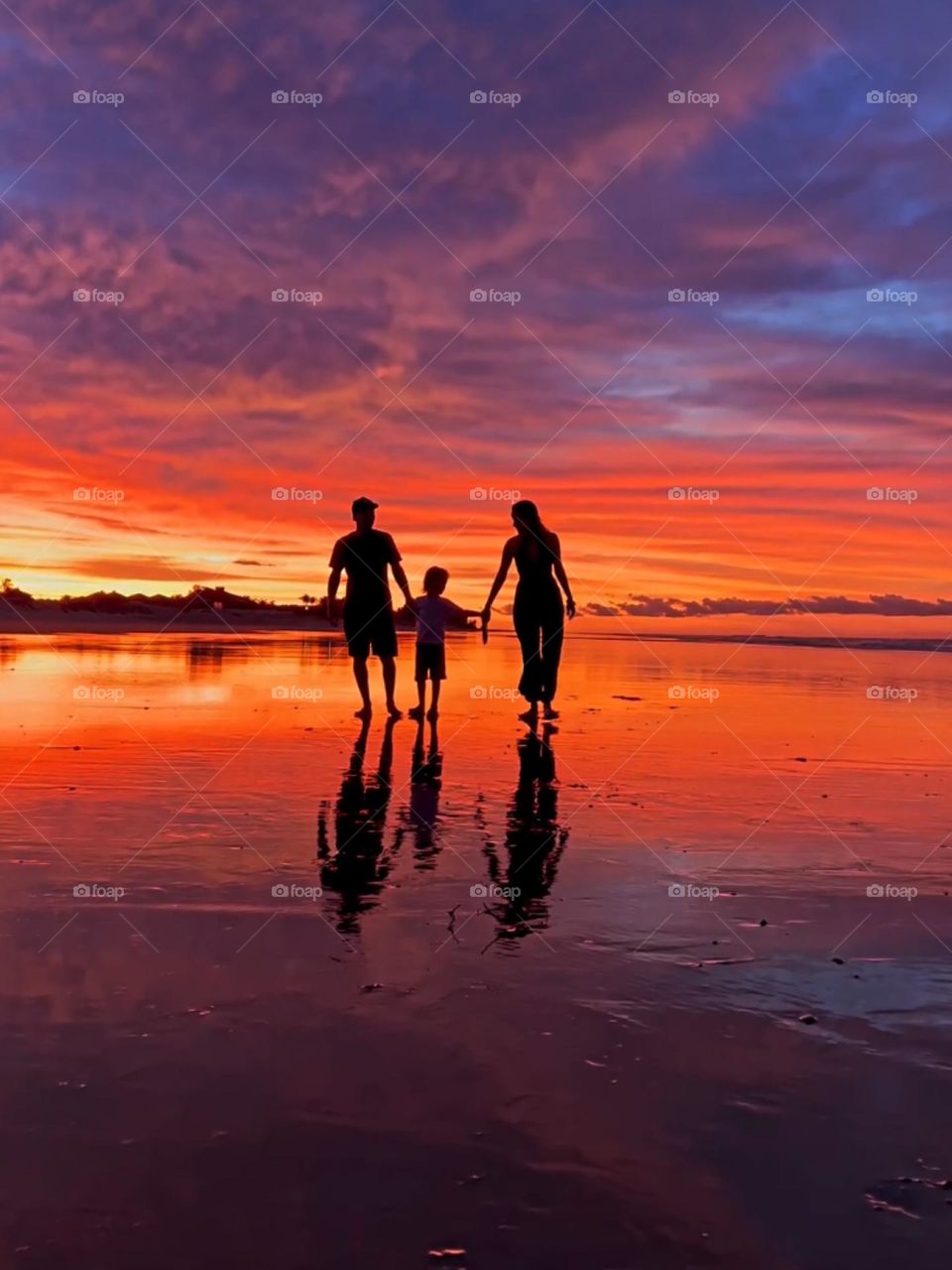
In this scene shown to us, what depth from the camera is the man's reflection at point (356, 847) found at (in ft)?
17.6

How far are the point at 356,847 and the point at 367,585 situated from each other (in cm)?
762

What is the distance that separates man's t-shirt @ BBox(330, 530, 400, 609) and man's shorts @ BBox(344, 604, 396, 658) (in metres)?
0.12

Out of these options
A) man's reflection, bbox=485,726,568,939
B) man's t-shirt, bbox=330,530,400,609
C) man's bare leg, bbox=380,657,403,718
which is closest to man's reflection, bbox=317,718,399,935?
man's reflection, bbox=485,726,568,939

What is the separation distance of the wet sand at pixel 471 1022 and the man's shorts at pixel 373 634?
465 cm

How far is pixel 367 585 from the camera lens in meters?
14.0

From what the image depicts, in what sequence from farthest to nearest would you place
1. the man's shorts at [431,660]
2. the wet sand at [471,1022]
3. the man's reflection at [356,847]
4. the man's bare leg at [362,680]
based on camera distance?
the man's shorts at [431,660], the man's bare leg at [362,680], the man's reflection at [356,847], the wet sand at [471,1022]

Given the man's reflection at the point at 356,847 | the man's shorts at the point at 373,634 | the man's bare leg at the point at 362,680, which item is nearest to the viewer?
the man's reflection at the point at 356,847

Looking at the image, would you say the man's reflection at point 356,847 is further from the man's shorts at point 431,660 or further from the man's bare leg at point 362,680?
the man's shorts at point 431,660

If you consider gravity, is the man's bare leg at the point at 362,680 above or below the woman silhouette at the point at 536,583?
below

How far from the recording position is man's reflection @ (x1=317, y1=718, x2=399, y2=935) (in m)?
5.36

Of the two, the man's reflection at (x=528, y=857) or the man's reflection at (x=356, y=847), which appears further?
the man's reflection at (x=356, y=847)

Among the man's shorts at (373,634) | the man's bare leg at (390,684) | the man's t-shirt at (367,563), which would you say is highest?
the man's t-shirt at (367,563)

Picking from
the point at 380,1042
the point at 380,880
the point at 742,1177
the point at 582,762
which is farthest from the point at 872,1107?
the point at 582,762

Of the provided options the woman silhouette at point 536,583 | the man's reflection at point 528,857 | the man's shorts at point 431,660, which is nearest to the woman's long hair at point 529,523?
the woman silhouette at point 536,583
